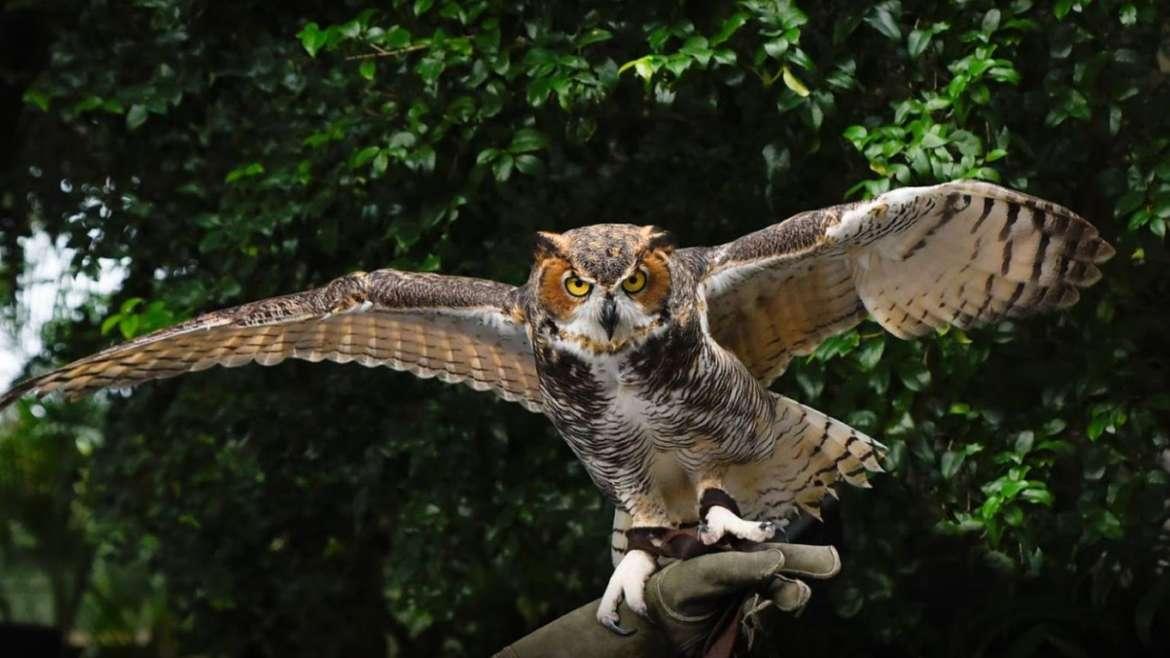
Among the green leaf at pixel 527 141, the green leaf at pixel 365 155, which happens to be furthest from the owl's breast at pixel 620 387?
the green leaf at pixel 365 155

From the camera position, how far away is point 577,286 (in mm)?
2465

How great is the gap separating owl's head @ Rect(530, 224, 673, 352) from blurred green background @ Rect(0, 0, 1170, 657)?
1.00 metres

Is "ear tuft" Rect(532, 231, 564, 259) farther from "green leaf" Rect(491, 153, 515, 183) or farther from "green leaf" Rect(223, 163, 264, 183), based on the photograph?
"green leaf" Rect(223, 163, 264, 183)

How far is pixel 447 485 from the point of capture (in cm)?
423

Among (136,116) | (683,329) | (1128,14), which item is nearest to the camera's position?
(683,329)

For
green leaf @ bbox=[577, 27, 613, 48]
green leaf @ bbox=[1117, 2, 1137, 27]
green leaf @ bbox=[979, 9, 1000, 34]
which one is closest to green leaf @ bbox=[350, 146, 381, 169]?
green leaf @ bbox=[577, 27, 613, 48]

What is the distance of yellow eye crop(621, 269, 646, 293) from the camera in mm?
2451

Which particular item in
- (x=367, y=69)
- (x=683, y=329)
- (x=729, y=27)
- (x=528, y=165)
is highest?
(x=367, y=69)

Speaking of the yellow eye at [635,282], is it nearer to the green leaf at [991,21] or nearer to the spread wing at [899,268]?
the spread wing at [899,268]

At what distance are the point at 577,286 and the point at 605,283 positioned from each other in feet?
0.22

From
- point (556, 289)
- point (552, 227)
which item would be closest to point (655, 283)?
point (556, 289)

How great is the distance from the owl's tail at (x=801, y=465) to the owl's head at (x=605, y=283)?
51cm

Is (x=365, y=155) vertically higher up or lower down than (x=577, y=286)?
higher up

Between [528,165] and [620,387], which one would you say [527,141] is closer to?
[528,165]
